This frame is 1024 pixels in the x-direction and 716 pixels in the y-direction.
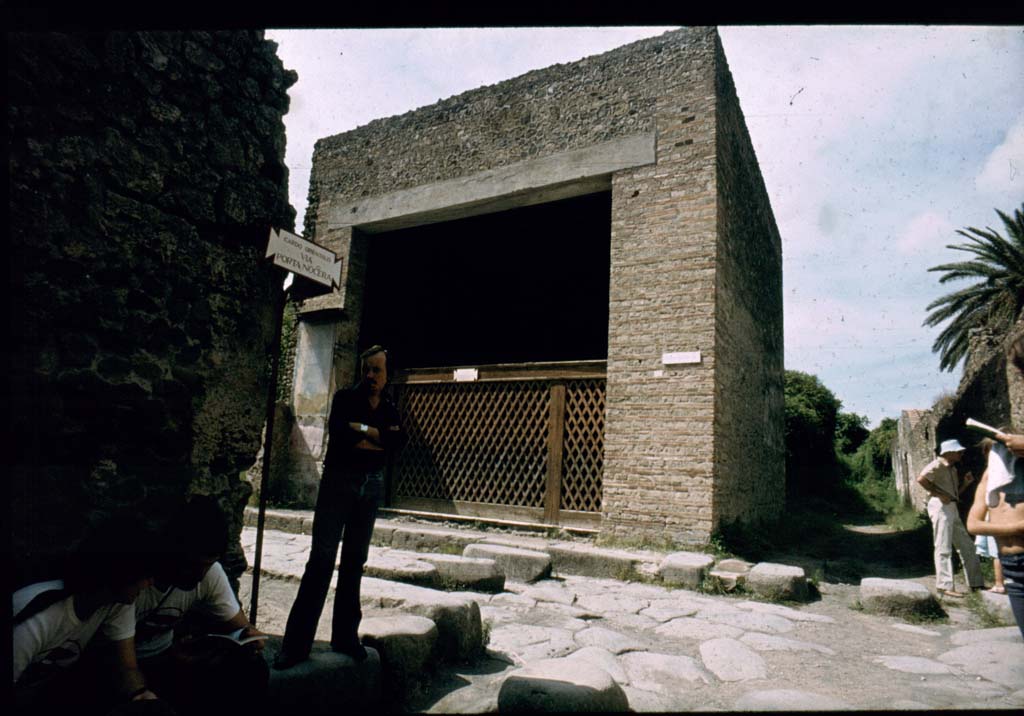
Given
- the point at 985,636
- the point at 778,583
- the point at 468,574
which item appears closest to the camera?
the point at 985,636

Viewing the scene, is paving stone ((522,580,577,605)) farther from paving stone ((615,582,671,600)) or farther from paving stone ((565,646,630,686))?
paving stone ((565,646,630,686))

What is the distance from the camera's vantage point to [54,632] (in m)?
1.85

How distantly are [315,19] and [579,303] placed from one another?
1086cm

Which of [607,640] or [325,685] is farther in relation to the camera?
[607,640]

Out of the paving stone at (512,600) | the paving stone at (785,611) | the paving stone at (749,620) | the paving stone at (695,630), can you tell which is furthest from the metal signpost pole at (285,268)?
the paving stone at (785,611)

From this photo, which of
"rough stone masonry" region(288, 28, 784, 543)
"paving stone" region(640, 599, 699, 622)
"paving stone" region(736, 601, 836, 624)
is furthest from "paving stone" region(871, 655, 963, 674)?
"rough stone masonry" region(288, 28, 784, 543)

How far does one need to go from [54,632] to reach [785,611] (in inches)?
210

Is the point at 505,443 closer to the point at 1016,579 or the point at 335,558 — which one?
the point at 335,558

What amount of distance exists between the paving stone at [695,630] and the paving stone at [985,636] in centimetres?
161

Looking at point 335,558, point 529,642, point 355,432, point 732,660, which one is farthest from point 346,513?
point 732,660

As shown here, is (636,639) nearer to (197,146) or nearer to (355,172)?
(197,146)

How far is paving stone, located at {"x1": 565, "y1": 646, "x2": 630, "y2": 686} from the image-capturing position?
11.4ft

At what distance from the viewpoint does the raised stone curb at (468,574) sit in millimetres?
5191

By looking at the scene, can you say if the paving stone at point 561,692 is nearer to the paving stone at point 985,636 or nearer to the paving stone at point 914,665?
the paving stone at point 914,665
